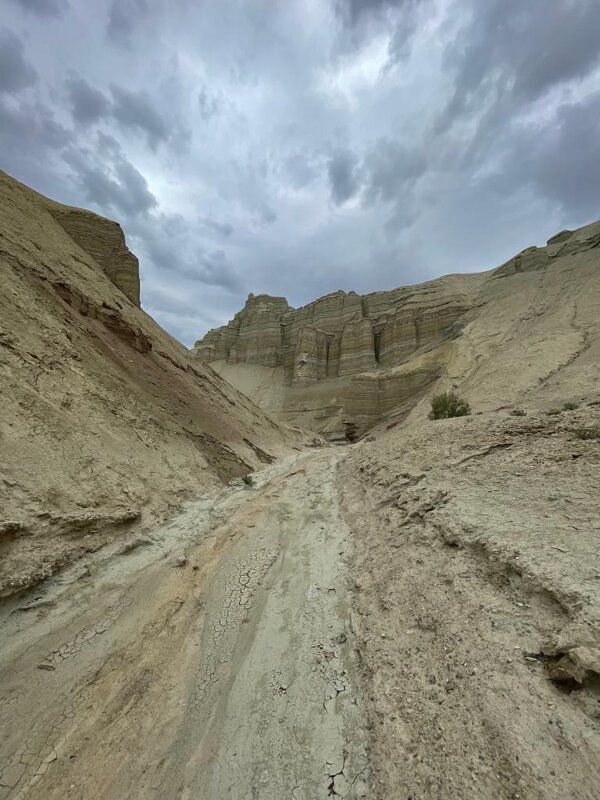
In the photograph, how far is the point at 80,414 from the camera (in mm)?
8383

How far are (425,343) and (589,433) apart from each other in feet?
117

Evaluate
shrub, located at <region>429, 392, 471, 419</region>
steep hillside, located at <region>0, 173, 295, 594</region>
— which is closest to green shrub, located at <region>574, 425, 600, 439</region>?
shrub, located at <region>429, 392, 471, 419</region>

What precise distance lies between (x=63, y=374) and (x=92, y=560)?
16.7 feet

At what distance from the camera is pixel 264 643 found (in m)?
4.49

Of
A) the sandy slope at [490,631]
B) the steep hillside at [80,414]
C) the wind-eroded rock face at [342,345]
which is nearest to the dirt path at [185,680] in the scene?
the sandy slope at [490,631]

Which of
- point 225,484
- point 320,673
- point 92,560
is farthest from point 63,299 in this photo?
point 320,673

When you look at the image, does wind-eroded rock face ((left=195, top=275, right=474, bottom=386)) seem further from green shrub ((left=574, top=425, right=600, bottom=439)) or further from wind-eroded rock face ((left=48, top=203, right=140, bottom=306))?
green shrub ((left=574, top=425, right=600, bottom=439))

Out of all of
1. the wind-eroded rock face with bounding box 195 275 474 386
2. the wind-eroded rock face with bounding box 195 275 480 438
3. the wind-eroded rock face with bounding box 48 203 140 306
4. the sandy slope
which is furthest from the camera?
the wind-eroded rock face with bounding box 195 275 474 386

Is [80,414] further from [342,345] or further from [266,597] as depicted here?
[342,345]

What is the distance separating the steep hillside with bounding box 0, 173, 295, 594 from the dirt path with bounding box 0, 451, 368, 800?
0.98 meters

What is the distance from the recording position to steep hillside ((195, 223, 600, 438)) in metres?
18.5

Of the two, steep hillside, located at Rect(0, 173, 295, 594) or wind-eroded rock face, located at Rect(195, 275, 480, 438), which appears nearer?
steep hillside, located at Rect(0, 173, 295, 594)

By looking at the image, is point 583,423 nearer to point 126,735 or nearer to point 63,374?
point 126,735

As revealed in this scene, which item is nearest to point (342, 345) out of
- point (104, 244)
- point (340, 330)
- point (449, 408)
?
point (340, 330)
